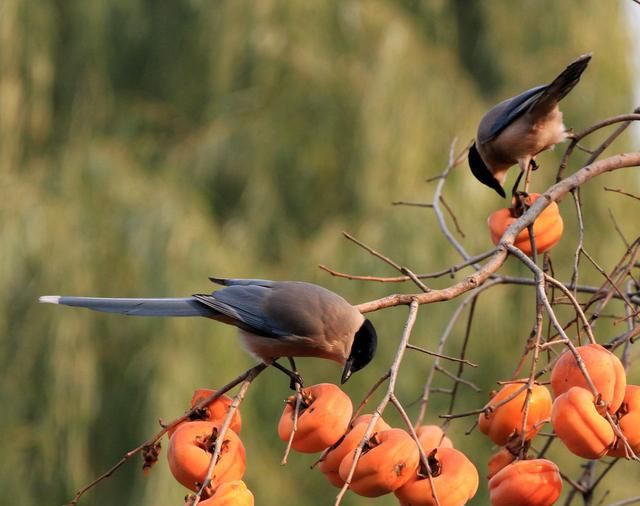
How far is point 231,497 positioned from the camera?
1.28m

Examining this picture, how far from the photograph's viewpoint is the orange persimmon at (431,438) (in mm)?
1537

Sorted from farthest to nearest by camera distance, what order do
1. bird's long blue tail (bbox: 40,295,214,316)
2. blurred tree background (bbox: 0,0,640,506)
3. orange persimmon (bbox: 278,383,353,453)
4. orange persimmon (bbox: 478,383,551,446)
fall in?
blurred tree background (bbox: 0,0,640,506) → bird's long blue tail (bbox: 40,295,214,316) → orange persimmon (bbox: 478,383,551,446) → orange persimmon (bbox: 278,383,353,453)

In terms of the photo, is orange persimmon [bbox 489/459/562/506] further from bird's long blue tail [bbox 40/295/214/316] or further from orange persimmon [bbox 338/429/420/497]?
bird's long blue tail [bbox 40/295/214/316]

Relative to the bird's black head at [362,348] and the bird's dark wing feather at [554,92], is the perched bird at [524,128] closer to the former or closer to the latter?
the bird's dark wing feather at [554,92]

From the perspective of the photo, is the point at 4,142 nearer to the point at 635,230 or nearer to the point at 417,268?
the point at 417,268

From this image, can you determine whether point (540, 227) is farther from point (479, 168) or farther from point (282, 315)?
point (479, 168)

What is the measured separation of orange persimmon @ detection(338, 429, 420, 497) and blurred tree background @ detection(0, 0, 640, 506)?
3261 millimetres

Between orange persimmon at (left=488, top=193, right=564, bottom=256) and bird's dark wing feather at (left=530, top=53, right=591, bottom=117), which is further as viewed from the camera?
bird's dark wing feather at (left=530, top=53, right=591, bottom=117)

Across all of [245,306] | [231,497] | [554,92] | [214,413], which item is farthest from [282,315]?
[554,92]

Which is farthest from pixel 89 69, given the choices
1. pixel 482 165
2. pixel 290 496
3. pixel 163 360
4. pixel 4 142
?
pixel 482 165

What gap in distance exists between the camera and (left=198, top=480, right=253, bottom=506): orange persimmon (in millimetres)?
1271

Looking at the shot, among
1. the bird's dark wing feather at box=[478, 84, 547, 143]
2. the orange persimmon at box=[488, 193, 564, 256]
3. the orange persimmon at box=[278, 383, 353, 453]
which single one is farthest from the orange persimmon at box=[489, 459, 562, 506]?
the bird's dark wing feather at box=[478, 84, 547, 143]

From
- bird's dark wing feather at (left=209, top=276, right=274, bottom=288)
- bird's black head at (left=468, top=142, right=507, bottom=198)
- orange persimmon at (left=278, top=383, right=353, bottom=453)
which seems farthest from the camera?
bird's black head at (left=468, top=142, right=507, bottom=198)

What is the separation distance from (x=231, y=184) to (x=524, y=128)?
3.12 metres
